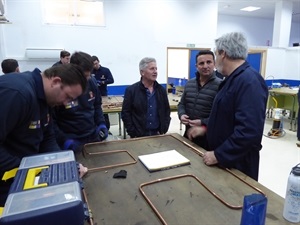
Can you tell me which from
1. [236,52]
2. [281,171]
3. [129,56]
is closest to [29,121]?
[236,52]

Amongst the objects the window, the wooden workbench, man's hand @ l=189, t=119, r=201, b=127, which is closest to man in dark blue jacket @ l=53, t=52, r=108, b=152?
the wooden workbench

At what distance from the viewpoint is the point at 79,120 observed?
→ 5.74ft

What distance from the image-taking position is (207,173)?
1200 millimetres

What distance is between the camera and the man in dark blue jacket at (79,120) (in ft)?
5.43

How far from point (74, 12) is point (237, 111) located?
16.3 feet

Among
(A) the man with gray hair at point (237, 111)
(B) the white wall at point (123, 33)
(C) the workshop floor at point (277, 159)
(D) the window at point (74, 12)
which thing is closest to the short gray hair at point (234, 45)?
(A) the man with gray hair at point (237, 111)

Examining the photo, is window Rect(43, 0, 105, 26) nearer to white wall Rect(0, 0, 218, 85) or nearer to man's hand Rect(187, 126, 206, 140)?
white wall Rect(0, 0, 218, 85)

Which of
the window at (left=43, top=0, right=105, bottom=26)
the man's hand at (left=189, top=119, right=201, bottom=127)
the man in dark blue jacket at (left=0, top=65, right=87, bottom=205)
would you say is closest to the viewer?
the man in dark blue jacket at (left=0, top=65, right=87, bottom=205)

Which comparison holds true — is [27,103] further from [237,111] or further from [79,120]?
[237,111]

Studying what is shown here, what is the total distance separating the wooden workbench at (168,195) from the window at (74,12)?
458cm

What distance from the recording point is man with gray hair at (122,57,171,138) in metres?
2.17

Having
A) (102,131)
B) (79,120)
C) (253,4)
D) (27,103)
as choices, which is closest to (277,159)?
(102,131)

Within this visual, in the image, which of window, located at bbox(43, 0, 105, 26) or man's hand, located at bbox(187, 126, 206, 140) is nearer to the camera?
man's hand, located at bbox(187, 126, 206, 140)

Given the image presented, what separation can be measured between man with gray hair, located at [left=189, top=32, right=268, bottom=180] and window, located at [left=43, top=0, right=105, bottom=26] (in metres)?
4.59
